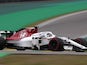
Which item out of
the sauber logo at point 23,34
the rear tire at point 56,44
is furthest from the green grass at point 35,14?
the rear tire at point 56,44

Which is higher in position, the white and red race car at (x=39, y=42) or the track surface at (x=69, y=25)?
the track surface at (x=69, y=25)

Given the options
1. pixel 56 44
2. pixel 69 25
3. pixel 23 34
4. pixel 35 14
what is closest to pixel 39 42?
pixel 56 44

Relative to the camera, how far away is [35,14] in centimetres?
1967

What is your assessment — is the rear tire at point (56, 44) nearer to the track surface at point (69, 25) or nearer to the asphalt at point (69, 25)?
the asphalt at point (69, 25)

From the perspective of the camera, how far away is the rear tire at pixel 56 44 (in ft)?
33.8

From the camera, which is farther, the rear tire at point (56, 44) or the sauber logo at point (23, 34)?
the sauber logo at point (23, 34)

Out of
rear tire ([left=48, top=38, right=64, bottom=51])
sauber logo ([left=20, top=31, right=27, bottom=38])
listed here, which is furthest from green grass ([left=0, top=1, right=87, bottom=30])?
rear tire ([left=48, top=38, right=64, bottom=51])

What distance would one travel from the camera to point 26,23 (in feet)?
59.8

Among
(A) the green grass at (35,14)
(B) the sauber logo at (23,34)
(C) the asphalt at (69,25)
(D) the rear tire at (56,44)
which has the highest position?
(A) the green grass at (35,14)

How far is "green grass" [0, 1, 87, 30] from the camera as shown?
1819cm

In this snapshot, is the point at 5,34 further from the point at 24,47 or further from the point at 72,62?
the point at 72,62

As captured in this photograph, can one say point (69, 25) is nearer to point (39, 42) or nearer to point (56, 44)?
point (39, 42)

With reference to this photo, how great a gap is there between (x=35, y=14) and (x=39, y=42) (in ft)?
29.4

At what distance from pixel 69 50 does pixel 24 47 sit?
1.54 meters
